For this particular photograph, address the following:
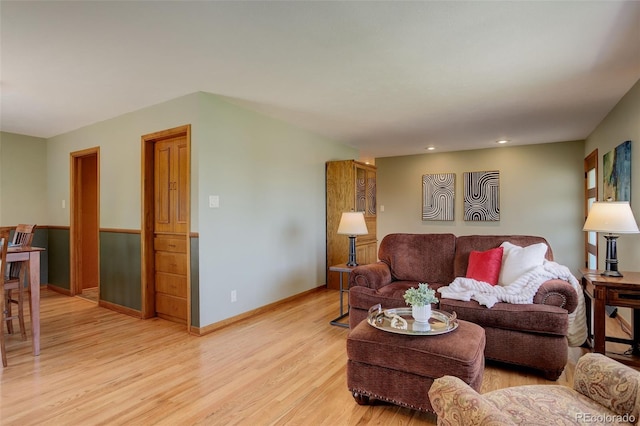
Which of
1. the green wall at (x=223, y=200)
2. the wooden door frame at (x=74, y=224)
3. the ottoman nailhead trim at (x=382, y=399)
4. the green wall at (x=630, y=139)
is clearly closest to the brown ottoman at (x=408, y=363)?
the ottoman nailhead trim at (x=382, y=399)

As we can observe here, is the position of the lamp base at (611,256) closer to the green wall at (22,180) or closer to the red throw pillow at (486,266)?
the red throw pillow at (486,266)

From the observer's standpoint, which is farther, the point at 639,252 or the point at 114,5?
the point at 639,252

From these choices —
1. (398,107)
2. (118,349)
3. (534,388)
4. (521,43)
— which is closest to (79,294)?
(118,349)

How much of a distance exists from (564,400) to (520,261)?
1.63m

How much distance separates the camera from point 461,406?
100 cm

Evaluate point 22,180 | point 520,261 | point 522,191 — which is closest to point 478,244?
point 520,261

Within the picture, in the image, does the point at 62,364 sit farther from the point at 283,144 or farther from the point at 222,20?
the point at 283,144

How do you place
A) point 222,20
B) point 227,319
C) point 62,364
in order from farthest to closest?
point 227,319
point 62,364
point 222,20

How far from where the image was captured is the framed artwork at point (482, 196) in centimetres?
611

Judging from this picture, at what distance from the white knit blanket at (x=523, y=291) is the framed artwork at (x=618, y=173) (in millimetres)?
1271

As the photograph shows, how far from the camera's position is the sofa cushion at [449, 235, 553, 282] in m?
3.07

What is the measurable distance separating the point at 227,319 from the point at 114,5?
109 inches

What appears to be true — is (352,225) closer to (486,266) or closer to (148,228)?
(486,266)

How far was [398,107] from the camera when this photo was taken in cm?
375
